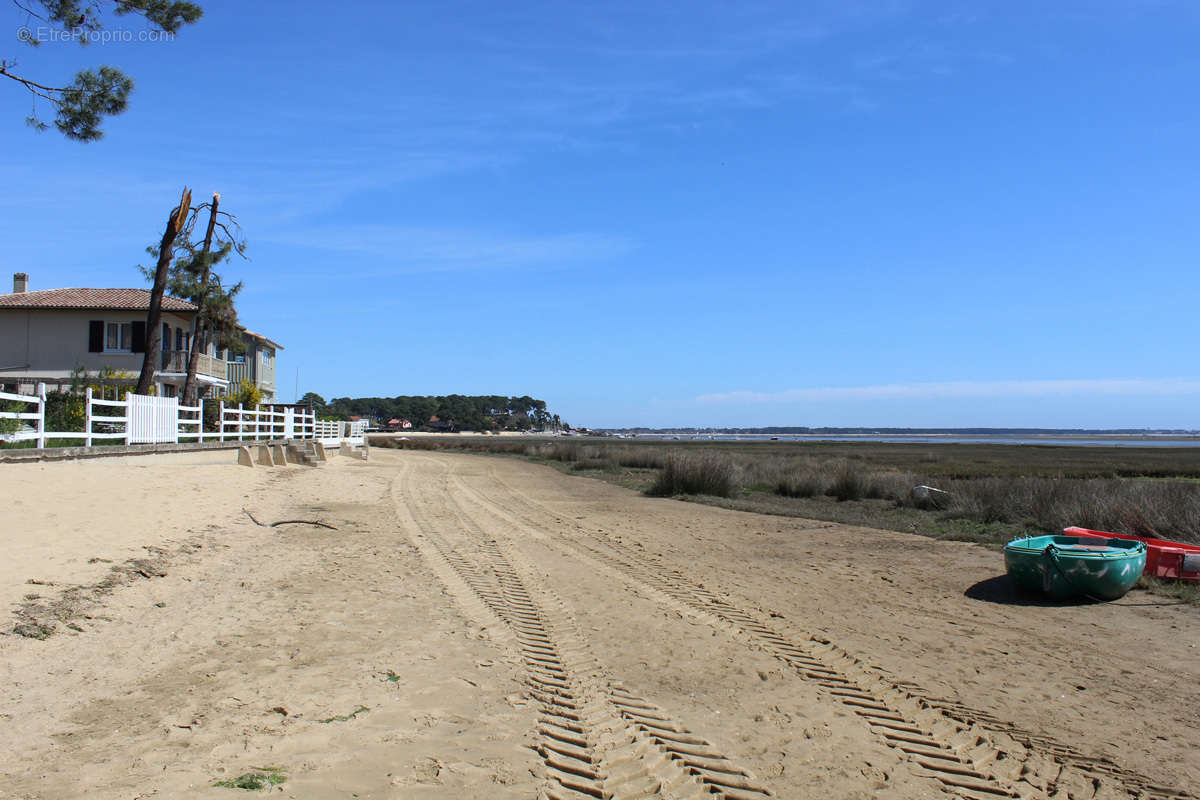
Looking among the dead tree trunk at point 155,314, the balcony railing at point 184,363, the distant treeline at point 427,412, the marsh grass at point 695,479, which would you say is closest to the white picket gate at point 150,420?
the dead tree trunk at point 155,314

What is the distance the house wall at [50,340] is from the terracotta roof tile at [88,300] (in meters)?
0.33

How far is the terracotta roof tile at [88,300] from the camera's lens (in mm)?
32719

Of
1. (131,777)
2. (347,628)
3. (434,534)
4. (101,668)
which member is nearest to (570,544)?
(434,534)

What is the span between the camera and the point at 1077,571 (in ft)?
28.7

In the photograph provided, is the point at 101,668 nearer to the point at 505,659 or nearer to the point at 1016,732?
the point at 505,659

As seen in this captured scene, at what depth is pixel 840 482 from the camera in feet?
74.5

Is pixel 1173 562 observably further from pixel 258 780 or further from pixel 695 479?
pixel 695 479

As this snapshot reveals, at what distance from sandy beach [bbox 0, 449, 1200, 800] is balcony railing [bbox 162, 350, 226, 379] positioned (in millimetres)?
25409

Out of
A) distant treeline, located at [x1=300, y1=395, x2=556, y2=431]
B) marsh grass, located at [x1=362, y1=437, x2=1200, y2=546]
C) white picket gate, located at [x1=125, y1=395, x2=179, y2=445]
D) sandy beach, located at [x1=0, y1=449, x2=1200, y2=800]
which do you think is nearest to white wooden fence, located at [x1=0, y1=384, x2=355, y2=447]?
white picket gate, located at [x1=125, y1=395, x2=179, y2=445]

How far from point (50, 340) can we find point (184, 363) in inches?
189

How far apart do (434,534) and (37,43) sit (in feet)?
26.0

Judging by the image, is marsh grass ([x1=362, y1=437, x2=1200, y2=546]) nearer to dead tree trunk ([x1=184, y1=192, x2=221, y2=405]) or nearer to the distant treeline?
dead tree trunk ([x1=184, y1=192, x2=221, y2=405])

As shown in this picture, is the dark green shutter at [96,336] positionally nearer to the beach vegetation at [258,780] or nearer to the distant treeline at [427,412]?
the beach vegetation at [258,780]

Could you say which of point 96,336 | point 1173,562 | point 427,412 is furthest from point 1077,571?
point 427,412
